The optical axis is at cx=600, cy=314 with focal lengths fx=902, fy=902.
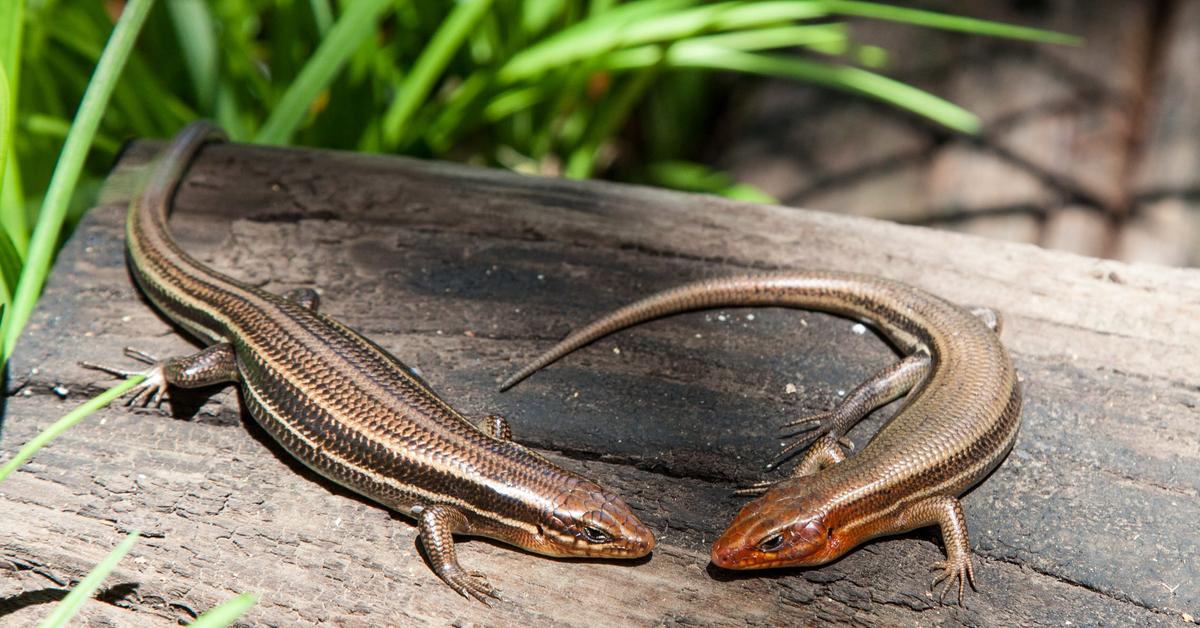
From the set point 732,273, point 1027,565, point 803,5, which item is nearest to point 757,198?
point 803,5

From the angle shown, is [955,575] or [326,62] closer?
[955,575]

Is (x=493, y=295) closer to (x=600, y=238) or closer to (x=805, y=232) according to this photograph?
(x=600, y=238)

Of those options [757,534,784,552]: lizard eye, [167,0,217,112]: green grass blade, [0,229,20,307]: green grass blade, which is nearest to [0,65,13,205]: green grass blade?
[0,229,20,307]: green grass blade

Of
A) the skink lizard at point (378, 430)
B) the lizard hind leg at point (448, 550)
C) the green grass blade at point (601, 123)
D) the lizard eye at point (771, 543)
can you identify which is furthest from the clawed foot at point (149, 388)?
the green grass blade at point (601, 123)

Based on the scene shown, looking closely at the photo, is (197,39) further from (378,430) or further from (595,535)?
(595,535)

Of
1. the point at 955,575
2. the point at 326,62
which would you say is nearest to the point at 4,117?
the point at 326,62

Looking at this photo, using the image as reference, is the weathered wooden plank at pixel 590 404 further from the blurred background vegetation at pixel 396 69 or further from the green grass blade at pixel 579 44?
the green grass blade at pixel 579 44

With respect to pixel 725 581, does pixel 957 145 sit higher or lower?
higher
